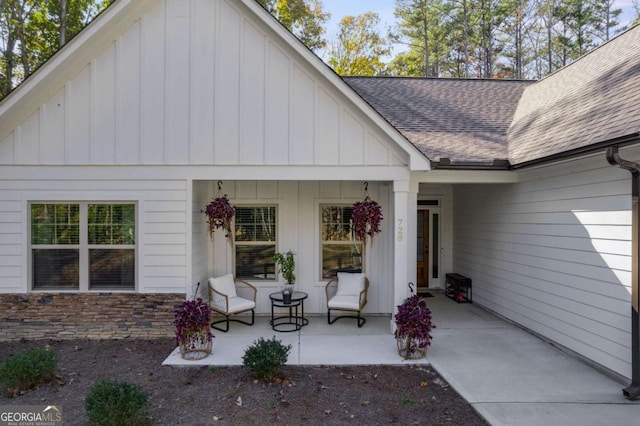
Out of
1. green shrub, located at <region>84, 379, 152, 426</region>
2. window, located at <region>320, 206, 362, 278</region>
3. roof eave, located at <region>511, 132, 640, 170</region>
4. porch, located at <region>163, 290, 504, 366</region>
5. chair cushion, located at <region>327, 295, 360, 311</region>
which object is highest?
roof eave, located at <region>511, 132, 640, 170</region>

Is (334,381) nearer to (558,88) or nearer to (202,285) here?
(202,285)

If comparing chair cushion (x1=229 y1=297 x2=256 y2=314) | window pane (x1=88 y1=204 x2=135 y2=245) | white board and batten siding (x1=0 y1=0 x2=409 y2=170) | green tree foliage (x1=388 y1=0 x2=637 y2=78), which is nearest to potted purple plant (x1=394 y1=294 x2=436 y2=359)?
white board and batten siding (x1=0 y1=0 x2=409 y2=170)

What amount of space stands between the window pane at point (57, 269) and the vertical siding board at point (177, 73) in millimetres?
2492

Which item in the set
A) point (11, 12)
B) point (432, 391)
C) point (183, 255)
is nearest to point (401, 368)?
point (432, 391)

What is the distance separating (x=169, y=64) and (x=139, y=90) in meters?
0.64

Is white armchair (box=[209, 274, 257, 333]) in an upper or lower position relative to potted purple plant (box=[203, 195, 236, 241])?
lower

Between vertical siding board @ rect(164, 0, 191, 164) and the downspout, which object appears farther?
vertical siding board @ rect(164, 0, 191, 164)

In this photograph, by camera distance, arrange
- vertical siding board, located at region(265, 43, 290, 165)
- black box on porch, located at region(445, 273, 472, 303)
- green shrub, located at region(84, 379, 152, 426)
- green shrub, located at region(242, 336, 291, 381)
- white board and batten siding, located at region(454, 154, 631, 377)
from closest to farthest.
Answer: green shrub, located at region(84, 379, 152, 426), green shrub, located at region(242, 336, 291, 381), white board and batten siding, located at region(454, 154, 631, 377), vertical siding board, located at region(265, 43, 290, 165), black box on porch, located at region(445, 273, 472, 303)

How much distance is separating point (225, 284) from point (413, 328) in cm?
357

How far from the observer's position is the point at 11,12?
57.5 ft

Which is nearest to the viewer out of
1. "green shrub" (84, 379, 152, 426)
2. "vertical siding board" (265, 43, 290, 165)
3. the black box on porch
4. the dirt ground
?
"green shrub" (84, 379, 152, 426)

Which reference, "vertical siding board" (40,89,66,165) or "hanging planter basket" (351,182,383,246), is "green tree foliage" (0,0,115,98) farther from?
"hanging planter basket" (351,182,383,246)

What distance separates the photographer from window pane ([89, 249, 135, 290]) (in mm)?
6684

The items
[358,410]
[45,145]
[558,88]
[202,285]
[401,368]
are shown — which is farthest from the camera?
[558,88]
